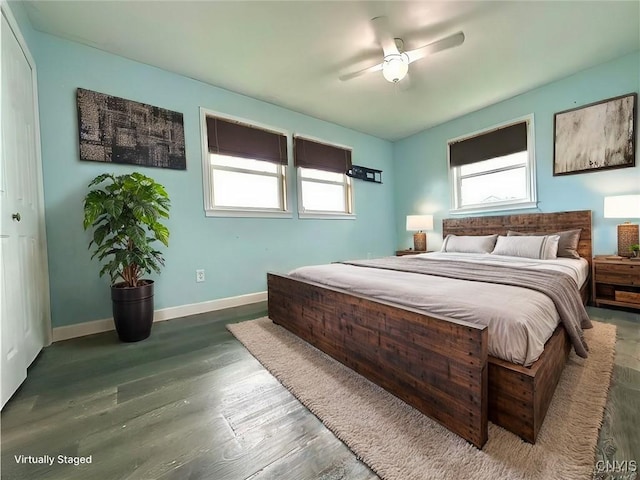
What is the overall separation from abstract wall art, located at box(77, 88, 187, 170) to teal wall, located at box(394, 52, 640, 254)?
3.85 meters

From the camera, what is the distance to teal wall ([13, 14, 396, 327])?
7.25 feet

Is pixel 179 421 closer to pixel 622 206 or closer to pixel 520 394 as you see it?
pixel 520 394

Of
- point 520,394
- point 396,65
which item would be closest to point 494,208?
point 396,65

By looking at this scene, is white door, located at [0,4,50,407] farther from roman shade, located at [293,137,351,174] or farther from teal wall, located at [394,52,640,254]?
teal wall, located at [394,52,640,254]

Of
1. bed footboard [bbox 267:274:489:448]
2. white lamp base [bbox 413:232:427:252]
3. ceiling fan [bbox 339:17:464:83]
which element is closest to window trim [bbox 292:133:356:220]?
white lamp base [bbox 413:232:427:252]

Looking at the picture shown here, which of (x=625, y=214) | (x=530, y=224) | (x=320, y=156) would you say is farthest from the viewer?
(x=320, y=156)

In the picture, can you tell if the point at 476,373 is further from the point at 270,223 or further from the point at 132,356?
the point at 270,223

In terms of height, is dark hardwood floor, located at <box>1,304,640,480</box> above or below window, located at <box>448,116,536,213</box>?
below

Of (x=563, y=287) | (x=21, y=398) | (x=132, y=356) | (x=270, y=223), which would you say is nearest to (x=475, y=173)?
(x=563, y=287)

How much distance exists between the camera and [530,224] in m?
3.23

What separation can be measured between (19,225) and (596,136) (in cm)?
526

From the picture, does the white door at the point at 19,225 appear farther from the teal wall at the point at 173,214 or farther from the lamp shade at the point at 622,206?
the lamp shade at the point at 622,206

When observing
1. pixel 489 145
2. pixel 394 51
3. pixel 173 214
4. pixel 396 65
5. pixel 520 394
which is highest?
pixel 394 51

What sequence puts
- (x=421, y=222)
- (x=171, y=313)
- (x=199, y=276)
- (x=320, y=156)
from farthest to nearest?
1. (x=421, y=222)
2. (x=320, y=156)
3. (x=199, y=276)
4. (x=171, y=313)
